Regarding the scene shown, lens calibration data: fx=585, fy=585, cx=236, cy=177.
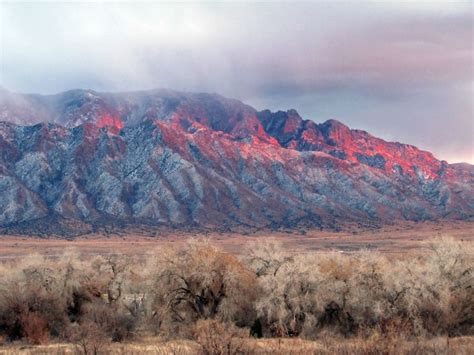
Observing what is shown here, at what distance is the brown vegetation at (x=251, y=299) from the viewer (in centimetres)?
4850

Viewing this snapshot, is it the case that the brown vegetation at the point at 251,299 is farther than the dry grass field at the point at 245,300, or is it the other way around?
the brown vegetation at the point at 251,299

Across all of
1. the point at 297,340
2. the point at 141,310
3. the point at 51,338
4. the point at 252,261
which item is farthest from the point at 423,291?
the point at 51,338

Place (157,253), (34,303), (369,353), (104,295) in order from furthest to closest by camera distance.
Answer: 1. (104,295)
2. (157,253)
3. (34,303)
4. (369,353)

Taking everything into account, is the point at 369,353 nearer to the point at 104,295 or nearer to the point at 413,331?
the point at 413,331

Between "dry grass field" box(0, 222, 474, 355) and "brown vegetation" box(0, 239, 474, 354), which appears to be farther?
"brown vegetation" box(0, 239, 474, 354)

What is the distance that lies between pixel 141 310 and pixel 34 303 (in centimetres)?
963

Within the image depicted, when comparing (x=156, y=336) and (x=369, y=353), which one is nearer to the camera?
(x=369, y=353)

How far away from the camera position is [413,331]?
46.3 metres

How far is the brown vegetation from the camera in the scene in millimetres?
48500

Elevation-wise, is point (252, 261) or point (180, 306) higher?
point (252, 261)

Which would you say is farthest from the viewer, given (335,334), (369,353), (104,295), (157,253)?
(104,295)

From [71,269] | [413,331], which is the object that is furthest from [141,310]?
[413,331]

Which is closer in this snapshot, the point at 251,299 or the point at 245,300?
the point at 245,300

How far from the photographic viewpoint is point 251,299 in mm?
52344
